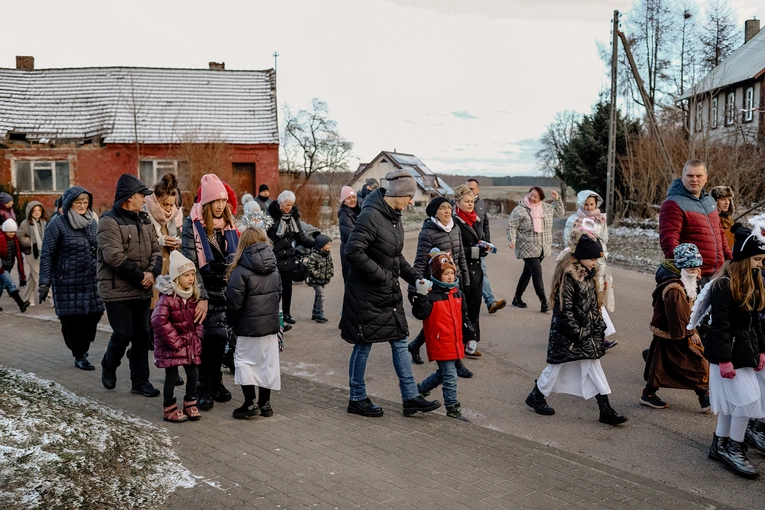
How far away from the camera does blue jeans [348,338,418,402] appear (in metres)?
6.47

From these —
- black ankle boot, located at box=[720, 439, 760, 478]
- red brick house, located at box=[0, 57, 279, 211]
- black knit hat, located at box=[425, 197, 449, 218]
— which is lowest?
black ankle boot, located at box=[720, 439, 760, 478]

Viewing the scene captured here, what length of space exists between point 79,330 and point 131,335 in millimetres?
1260

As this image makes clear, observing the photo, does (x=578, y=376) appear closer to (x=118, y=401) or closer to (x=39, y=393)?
(x=118, y=401)

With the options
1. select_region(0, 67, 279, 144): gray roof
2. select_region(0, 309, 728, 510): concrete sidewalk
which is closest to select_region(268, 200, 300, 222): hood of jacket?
select_region(0, 309, 728, 510): concrete sidewalk

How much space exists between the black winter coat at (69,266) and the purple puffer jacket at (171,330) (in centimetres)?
213

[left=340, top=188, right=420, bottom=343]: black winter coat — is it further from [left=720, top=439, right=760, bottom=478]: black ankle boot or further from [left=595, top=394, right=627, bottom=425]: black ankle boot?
[left=720, top=439, right=760, bottom=478]: black ankle boot

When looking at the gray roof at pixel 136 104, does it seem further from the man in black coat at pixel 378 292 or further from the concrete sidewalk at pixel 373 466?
the concrete sidewalk at pixel 373 466

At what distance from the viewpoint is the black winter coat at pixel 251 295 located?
6168mm

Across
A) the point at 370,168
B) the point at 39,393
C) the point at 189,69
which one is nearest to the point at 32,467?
the point at 39,393

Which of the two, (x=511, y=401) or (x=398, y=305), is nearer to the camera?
(x=398, y=305)

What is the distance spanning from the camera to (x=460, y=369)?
27.0 feet

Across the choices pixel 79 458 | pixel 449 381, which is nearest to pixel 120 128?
pixel 449 381

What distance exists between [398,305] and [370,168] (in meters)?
81.4

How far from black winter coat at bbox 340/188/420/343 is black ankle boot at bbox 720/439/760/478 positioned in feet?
8.64
